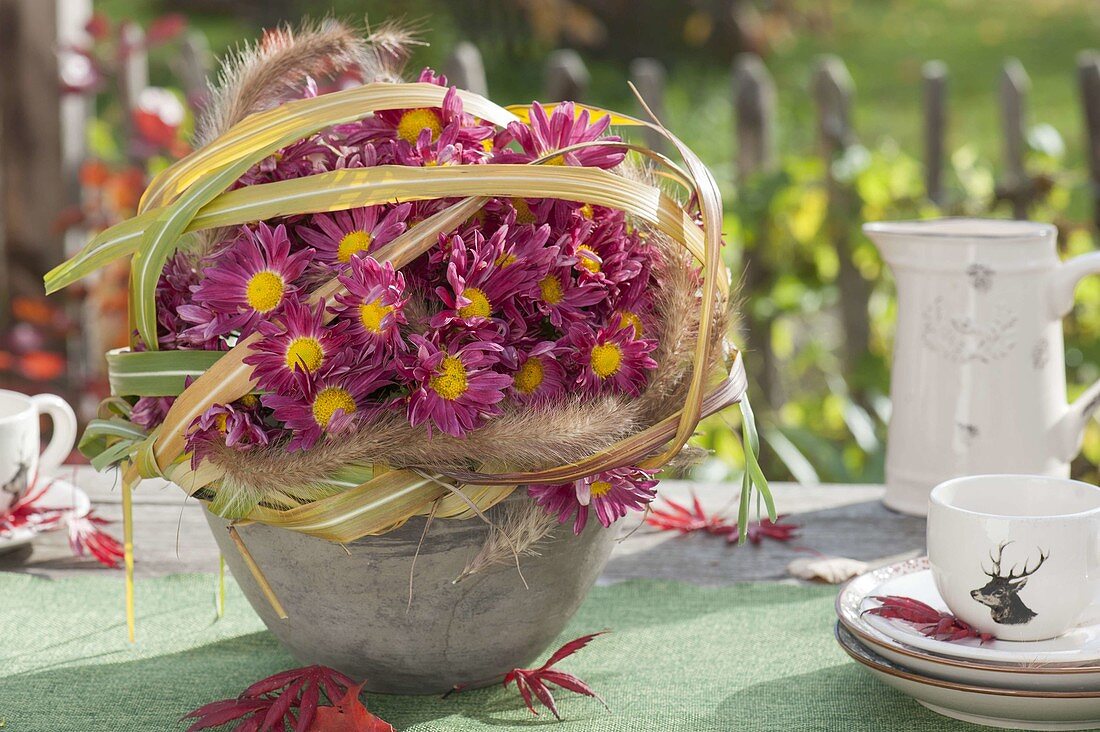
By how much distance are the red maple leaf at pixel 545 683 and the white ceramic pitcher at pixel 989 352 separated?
1.67ft

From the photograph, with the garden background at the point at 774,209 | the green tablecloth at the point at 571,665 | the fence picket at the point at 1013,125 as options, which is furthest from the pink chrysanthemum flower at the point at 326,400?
the fence picket at the point at 1013,125

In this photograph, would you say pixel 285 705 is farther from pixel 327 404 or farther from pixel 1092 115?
pixel 1092 115

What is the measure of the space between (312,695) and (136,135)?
2250mm

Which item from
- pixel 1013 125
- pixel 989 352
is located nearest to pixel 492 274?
pixel 989 352

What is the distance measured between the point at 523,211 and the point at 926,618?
387 mm

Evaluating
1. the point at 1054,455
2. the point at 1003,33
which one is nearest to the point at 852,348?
the point at 1054,455

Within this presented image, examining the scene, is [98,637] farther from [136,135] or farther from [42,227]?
[136,135]

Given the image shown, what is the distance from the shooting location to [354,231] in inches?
27.4

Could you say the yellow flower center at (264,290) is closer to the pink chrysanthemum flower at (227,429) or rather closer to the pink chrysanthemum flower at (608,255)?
the pink chrysanthemum flower at (227,429)

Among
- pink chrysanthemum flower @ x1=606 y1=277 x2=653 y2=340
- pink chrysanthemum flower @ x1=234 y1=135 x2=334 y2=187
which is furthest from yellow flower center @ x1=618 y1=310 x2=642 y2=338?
pink chrysanthemum flower @ x1=234 y1=135 x2=334 y2=187

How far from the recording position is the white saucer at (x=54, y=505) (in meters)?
1.02

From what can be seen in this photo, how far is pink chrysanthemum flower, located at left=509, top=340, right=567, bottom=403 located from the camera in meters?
0.69

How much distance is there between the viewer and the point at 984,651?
71 cm

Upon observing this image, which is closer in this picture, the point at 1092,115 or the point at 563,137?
the point at 563,137
